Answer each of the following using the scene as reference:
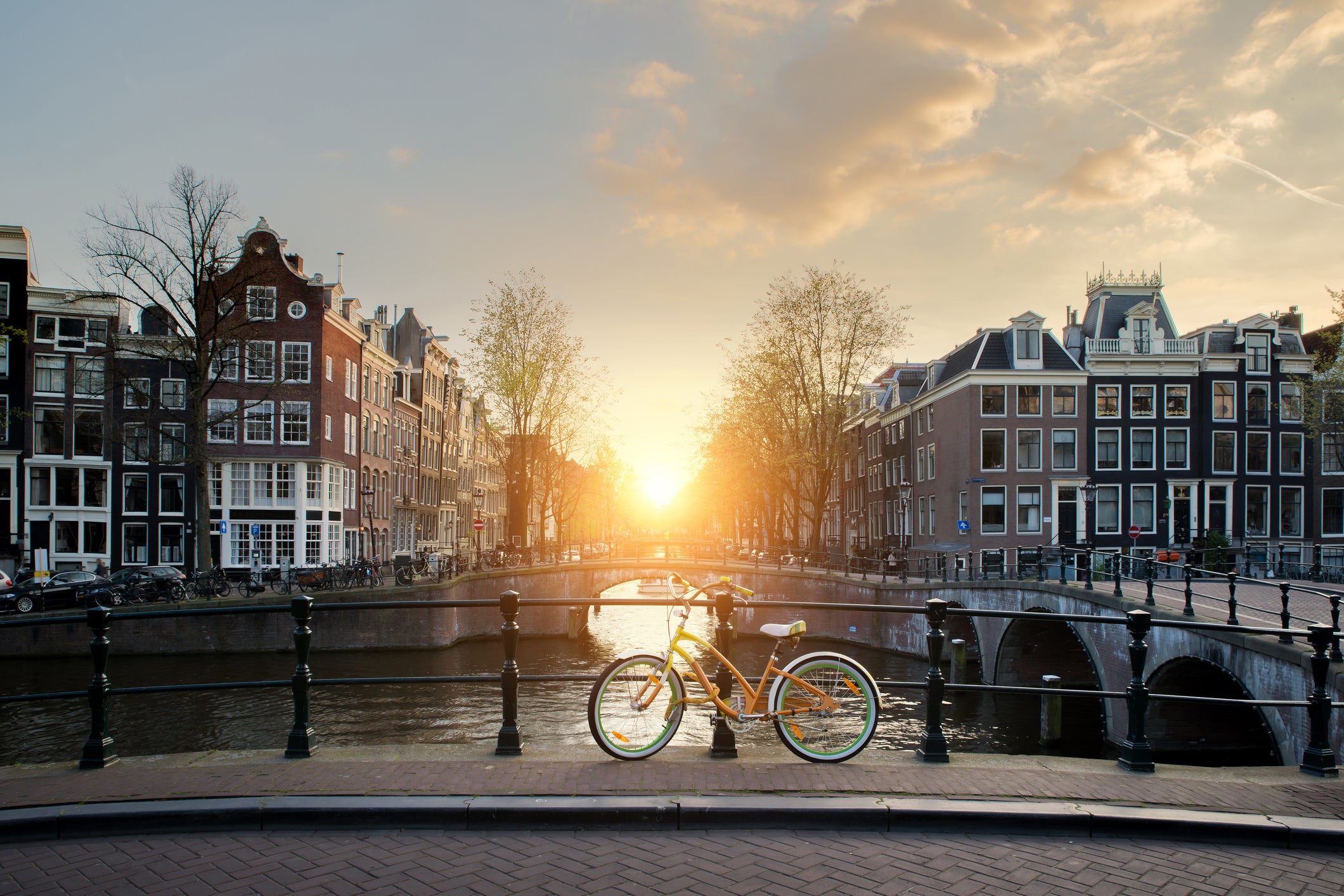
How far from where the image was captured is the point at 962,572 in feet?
127

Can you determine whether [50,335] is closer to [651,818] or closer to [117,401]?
[117,401]

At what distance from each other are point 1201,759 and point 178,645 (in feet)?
101

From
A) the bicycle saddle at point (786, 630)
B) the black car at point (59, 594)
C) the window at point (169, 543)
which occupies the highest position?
the bicycle saddle at point (786, 630)

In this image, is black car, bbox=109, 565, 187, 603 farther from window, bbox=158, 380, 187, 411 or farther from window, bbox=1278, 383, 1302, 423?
window, bbox=1278, 383, 1302, 423

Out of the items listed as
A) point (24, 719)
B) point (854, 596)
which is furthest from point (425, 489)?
point (24, 719)

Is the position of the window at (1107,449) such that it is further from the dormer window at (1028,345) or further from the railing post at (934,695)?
the railing post at (934,695)

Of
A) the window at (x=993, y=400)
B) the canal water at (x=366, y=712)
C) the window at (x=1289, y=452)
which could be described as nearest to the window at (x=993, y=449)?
the window at (x=993, y=400)

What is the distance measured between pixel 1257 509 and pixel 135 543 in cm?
5579

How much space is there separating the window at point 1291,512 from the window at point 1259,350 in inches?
248

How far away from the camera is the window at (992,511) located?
44.0m

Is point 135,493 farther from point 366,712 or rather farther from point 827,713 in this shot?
point 827,713

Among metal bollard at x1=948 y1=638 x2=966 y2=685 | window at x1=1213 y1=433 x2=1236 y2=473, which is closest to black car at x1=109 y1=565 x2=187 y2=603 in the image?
metal bollard at x1=948 y1=638 x2=966 y2=685

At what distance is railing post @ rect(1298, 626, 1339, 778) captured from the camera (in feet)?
21.6

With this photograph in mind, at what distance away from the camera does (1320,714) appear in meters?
6.77
